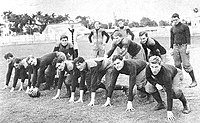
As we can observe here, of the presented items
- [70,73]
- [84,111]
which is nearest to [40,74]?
[70,73]

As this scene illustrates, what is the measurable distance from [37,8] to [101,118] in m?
5.16

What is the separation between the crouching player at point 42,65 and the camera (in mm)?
7391

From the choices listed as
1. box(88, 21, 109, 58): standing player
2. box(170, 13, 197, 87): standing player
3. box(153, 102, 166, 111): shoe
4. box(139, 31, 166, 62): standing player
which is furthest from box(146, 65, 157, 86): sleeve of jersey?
box(88, 21, 109, 58): standing player

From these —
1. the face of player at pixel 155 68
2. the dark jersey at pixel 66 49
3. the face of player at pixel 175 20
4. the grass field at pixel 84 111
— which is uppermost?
the face of player at pixel 175 20

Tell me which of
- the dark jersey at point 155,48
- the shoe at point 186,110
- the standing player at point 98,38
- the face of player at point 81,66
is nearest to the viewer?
the shoe at point 186,110

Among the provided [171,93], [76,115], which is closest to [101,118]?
[76,115]

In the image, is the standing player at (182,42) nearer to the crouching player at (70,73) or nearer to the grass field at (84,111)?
the grass field at (84,111)

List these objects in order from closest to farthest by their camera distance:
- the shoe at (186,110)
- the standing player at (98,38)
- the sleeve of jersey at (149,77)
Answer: the sleeve of jersey at (149,77) → the shoe at (186,110) → the standing player at (98,38)

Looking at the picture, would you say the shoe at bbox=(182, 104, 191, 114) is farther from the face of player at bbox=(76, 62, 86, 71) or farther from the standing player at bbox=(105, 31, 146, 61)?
the face of player at bbox=(76, 62, 86, 71)

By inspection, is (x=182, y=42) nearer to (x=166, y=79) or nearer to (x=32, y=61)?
(x=166, y=79)

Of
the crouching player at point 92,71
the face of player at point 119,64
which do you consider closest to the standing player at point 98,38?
the crouching player at point 92,71

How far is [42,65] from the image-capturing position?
7438 mm

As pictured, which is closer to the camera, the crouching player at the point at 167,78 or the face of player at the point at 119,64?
the crouching player at the point at 167,78

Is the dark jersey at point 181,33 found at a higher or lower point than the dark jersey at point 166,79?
higher
